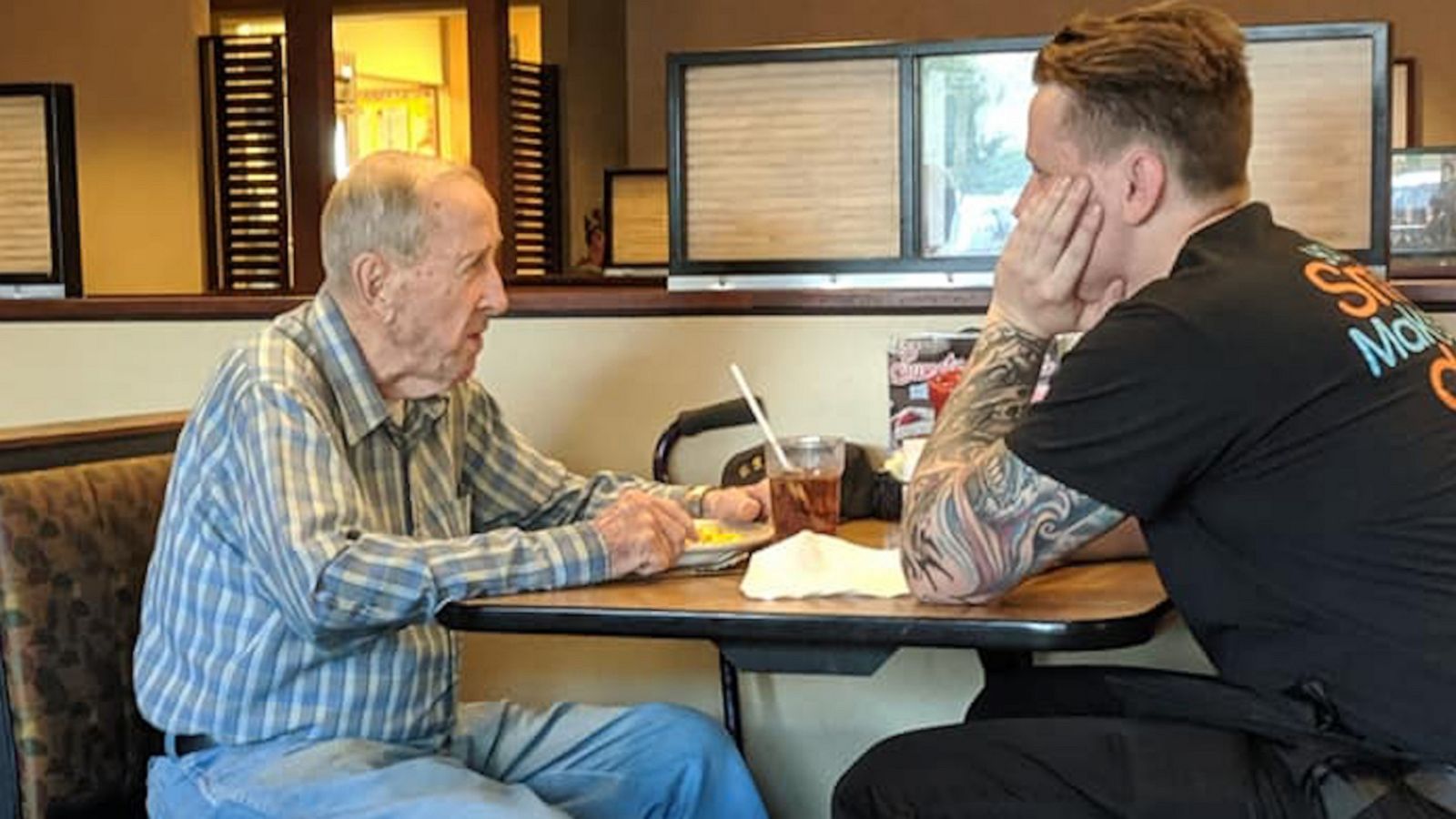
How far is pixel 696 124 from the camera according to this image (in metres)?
2.67

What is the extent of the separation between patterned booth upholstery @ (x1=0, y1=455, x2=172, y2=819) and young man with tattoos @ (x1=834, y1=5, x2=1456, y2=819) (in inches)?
37.3

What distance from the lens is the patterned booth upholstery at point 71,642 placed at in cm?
194

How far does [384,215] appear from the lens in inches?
75.7

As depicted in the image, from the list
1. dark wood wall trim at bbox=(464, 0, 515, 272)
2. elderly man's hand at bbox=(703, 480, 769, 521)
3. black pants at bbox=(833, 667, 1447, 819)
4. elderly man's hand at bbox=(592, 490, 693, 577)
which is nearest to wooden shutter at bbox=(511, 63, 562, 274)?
dark wood wall trim at bbox=(464, 0, 515, 272)

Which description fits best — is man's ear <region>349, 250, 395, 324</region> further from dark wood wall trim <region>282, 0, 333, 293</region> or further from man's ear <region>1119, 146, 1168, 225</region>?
dark wood wall trim <region>282, 0, 333, 293</region>

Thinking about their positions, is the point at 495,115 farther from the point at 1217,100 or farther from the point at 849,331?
the point at 1217,100

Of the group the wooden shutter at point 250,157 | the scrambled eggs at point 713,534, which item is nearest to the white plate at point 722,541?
the scrambled eggs at point 713,534

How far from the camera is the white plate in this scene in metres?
1.85

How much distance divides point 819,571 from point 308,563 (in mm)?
508

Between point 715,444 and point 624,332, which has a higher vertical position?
point 624,332

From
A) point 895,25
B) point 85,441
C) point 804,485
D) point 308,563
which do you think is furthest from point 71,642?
point 895,25

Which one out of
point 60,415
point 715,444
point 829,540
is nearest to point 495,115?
point 60,415

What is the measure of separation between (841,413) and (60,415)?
139 centimetres

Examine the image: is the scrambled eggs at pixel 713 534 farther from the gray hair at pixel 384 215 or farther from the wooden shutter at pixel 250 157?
the wooden shutter at pixel 250 157
